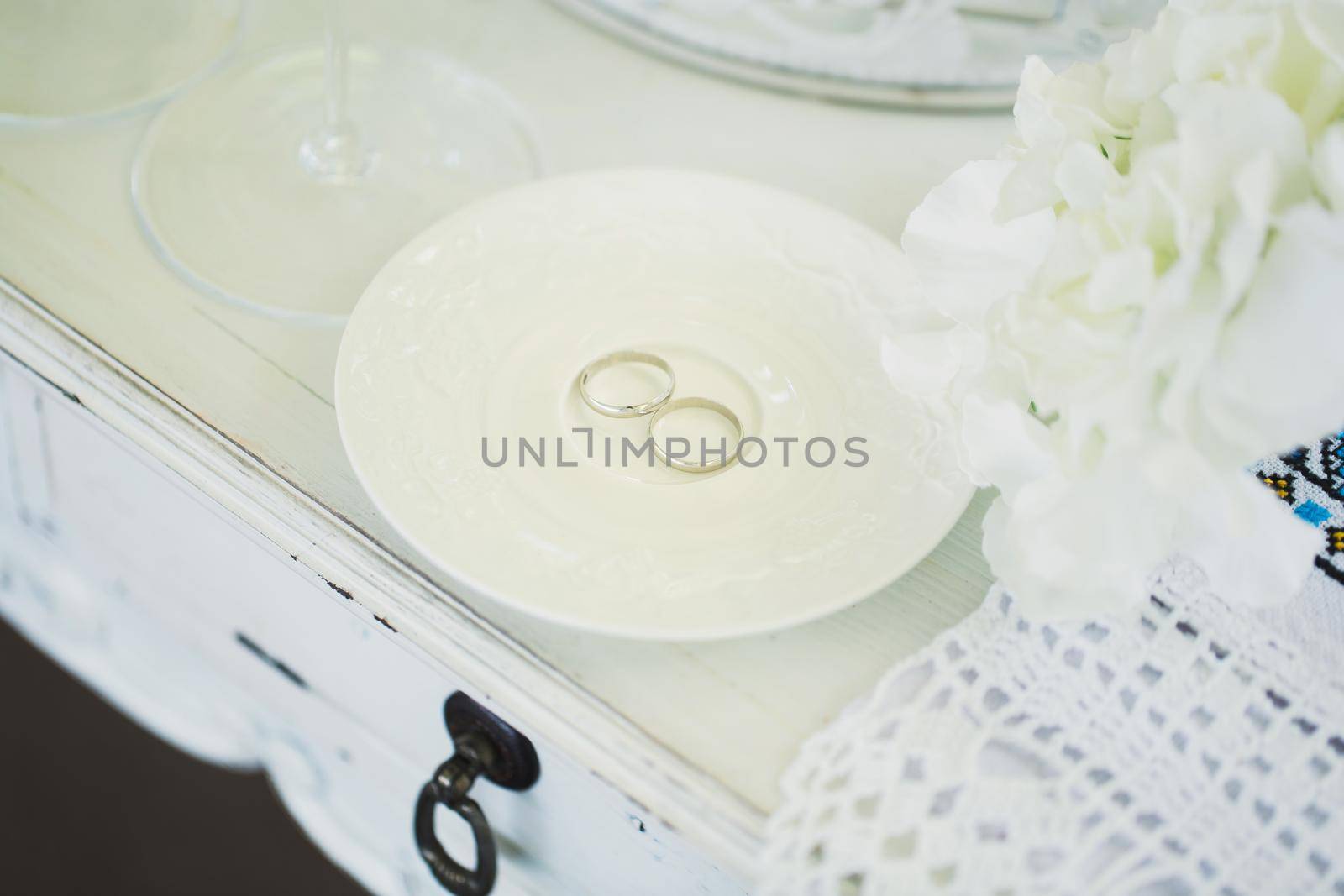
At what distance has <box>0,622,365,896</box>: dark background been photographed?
828mm

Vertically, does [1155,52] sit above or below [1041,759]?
above

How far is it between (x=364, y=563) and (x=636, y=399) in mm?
115

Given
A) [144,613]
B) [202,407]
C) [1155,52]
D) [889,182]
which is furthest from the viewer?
[144,613]

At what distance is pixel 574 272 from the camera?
1.47 ft

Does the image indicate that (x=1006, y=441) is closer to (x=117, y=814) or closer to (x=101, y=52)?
(x=101, y=52)

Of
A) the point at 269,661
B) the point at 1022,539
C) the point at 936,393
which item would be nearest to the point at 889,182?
the point at 936,393

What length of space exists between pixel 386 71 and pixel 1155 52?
0.42 meters

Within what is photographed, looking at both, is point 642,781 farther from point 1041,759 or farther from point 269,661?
point 269,661

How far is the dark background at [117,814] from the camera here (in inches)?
32.6

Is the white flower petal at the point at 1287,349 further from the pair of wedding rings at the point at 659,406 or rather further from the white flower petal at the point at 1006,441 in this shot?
the pair of wedding rings at the point at 659,406

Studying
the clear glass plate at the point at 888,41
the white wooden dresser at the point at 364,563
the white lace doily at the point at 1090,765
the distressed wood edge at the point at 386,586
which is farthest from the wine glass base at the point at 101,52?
the white lace doily at the point at 1090,765

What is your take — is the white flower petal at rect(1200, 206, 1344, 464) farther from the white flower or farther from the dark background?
the dark background

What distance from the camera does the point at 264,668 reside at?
1.89 ft

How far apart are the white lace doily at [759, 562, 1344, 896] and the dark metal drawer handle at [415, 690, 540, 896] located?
0.14m
